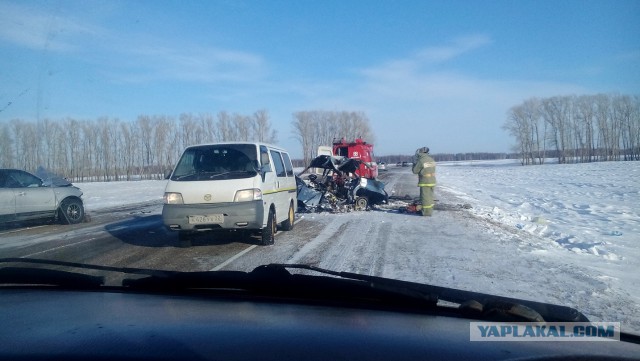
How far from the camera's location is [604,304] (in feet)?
16.2

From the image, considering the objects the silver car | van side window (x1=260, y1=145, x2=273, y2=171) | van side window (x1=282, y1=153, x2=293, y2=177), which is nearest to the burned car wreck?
van side window (x1=282, y1=153, x2=293, y2=177)

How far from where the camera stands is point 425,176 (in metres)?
13.2

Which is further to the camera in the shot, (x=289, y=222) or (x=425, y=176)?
(x=425, y=176)

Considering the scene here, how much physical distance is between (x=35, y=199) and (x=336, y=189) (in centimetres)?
922

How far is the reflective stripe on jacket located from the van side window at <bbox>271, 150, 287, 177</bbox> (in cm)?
453

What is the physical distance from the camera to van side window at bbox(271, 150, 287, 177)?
32.6ft

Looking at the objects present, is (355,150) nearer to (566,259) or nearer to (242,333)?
(566,259)

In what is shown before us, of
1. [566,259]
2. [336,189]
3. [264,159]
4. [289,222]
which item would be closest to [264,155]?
[264,159]

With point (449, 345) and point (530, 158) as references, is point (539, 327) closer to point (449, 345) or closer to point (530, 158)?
point (449, 345)

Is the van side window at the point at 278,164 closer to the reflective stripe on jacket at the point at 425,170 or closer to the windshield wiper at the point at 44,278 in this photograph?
the reflective stripe on jacket at the point at 425,170

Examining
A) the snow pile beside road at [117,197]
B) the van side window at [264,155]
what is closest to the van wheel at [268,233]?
the van side window at [264,155]

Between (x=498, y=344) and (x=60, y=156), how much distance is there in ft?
86.7

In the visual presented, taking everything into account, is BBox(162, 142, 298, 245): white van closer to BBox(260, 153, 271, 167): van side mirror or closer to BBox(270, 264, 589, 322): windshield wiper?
BBox(260, 153, 271, 167): van side mirror

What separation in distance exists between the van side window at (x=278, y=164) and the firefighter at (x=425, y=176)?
4.54 m
